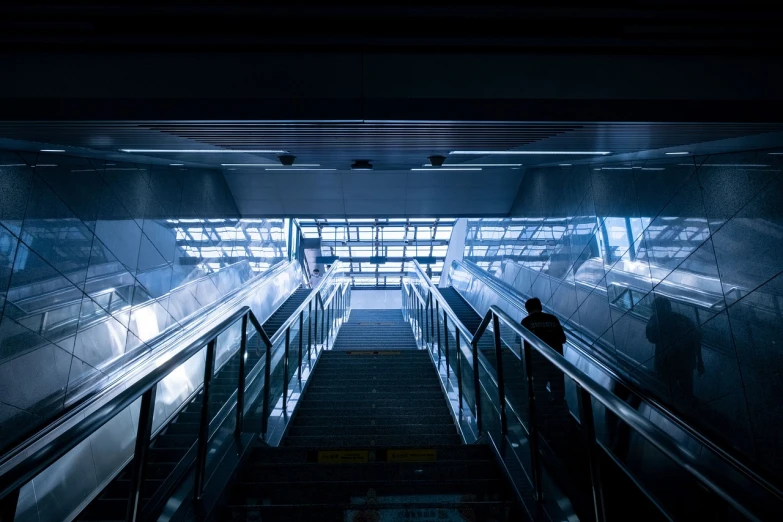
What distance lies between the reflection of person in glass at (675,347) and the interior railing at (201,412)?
2916 mm

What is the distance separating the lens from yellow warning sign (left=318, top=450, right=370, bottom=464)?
8.28 feet

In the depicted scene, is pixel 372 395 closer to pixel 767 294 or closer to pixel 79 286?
pixel 79 286

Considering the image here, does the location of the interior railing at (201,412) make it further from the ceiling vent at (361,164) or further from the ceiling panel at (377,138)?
the ceiling vent at (361,164)

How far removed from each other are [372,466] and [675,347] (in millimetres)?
2509

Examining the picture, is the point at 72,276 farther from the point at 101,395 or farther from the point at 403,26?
the point at 403,26

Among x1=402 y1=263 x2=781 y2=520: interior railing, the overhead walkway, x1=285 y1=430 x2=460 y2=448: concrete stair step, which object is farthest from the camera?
x1=285 y1=430 x2=460 y2=448: concrete stair step

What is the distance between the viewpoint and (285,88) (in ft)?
8.80

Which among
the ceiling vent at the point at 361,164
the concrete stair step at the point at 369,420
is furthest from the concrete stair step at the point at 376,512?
the ceiling vent at the point at 361,164

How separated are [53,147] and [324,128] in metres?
1.99

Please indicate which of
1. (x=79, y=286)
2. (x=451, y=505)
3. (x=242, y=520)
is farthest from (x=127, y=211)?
(x=451, y=505)

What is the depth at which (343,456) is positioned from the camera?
8.36 ft

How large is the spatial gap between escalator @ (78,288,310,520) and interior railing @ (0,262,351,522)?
16 mm

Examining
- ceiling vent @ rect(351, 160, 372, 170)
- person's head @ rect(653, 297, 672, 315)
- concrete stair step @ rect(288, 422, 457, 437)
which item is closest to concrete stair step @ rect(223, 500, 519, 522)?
concrete stair step @ rect(288, 422, 457, 437)

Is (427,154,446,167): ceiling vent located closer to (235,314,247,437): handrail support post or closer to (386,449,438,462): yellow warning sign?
(235,314,247,437): handrail support post
